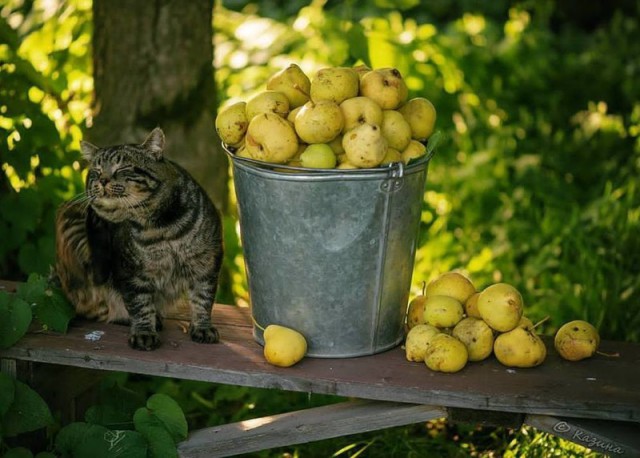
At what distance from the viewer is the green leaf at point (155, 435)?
116 inches

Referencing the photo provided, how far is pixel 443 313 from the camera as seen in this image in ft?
10.1

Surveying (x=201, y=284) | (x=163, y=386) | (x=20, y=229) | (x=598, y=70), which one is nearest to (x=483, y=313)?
(x=201, y=284)

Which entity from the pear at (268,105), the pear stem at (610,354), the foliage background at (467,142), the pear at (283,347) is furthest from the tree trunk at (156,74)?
the pear stem at (610,354)

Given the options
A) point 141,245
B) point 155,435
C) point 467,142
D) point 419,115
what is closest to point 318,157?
point 419,115

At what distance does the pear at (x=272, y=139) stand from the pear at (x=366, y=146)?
0.19 metres

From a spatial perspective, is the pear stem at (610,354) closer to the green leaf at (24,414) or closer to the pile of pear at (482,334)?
the pile of pear at (482,334)

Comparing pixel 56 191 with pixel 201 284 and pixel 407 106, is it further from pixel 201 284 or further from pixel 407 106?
pixel 407 106

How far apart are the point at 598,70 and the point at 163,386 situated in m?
4.92

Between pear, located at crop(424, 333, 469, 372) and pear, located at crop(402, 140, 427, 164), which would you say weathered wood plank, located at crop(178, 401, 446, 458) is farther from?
pear, located at crop(402, 140, 427, 164)

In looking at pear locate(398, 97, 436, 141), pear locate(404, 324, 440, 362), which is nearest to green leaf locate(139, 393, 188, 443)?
pear locate(404, 324, 440, 362)

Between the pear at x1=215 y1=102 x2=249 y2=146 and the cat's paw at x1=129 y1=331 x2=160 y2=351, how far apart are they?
71 cm

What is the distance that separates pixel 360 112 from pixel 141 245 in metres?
0.87

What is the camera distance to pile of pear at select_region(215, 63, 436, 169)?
2840 mm

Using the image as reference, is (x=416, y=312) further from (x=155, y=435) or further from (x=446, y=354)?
(x=155, y=435)
